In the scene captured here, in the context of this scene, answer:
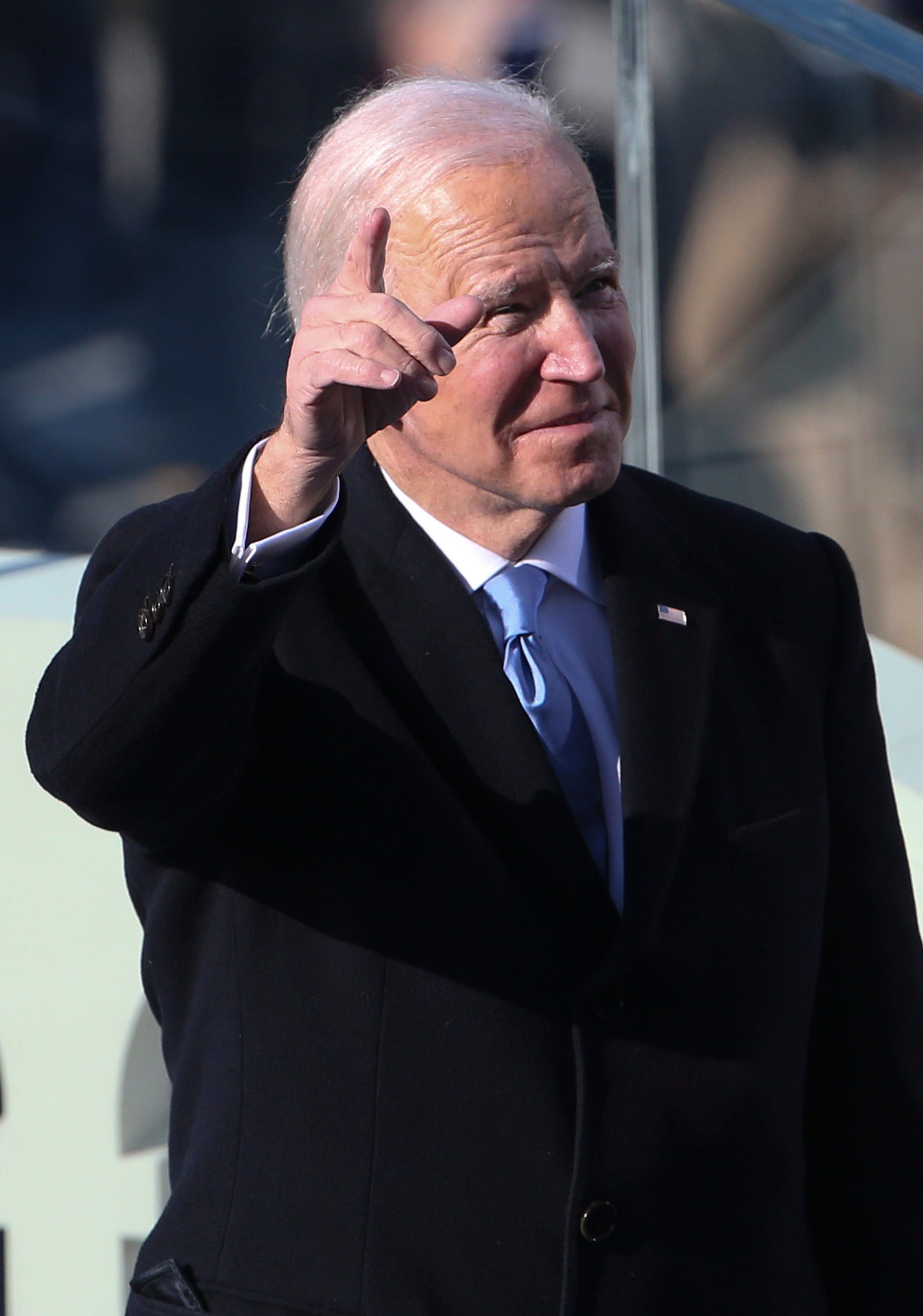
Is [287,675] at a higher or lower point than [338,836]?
higher

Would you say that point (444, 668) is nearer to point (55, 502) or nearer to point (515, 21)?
point (55, 502)

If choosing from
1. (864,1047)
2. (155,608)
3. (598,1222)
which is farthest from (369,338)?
(864,1047)

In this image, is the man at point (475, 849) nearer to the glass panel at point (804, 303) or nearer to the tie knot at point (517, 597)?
the tie knot at point (517, 597)

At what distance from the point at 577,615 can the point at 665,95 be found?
5.15 ft

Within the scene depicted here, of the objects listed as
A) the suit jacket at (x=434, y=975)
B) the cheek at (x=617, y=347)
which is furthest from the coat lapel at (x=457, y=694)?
the cheek at (x=617, y=347)

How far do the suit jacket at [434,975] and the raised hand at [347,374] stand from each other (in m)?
0.09

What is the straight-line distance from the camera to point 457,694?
1.28 metres

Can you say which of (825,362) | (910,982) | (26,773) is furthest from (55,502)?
(910,982)

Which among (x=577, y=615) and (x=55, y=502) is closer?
(x=577, y=615)

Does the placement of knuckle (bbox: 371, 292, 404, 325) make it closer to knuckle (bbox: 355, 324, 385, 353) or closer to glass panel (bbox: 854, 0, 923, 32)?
knuckle (bbox: 355, 324, 385, 353)

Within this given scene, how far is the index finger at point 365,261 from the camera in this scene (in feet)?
3.32

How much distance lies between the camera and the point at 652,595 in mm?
1414

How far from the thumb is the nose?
9.4 inches

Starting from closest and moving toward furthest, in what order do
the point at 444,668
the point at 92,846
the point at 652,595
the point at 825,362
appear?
1. the point at 444,668
2. the point at 652,595
3. the point at 92,846
4. the point at 825,362
